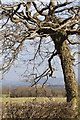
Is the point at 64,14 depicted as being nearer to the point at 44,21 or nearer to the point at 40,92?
the point at 44,21

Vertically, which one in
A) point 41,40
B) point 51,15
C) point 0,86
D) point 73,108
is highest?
point 51,15

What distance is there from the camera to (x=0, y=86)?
308 inches

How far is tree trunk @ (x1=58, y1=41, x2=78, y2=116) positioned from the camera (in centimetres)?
822

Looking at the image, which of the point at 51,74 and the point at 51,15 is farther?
the point at 51,74

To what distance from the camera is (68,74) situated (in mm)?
8398

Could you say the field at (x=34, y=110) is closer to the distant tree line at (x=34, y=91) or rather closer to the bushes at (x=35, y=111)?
the bushes at (x=35, y=111)

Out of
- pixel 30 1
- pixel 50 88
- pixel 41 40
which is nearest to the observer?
pixel 30 1

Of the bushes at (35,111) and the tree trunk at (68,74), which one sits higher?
the tree trunk at (68,74)

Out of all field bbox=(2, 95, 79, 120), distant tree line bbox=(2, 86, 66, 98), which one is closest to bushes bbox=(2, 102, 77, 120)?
field bbox=(2, 95, 79, 120)

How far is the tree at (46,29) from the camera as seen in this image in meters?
7.25

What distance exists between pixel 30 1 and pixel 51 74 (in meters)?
3.02

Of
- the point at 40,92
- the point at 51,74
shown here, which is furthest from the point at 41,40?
the point at 40,92

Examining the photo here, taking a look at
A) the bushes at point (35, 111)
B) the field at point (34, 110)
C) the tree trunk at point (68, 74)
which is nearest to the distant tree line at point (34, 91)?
the tree trunk at point (68, 74)

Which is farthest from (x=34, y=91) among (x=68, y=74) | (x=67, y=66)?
(x=67, y=66)
